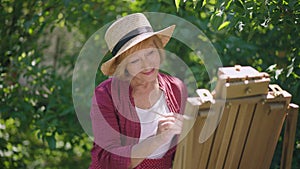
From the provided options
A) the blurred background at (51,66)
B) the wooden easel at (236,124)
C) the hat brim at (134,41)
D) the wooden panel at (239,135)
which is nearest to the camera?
the wooden easel at (236,124)

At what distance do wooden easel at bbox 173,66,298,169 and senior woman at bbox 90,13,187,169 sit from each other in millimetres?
180

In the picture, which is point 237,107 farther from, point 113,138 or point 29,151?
point 29,151

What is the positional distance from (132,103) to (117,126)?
0.11m

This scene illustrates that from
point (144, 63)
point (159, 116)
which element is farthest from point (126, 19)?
point (159, 116)

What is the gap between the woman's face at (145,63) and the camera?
2.18 m

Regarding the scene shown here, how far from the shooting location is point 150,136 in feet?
7.36

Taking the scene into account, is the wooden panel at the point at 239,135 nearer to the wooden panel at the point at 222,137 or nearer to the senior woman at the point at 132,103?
the wooden panel at the point at 222,137

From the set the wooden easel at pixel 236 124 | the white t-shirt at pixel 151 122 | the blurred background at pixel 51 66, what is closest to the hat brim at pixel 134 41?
the white t-shirt at pixel 151 122

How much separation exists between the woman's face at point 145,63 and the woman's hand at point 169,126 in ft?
0.72

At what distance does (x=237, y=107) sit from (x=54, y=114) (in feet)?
5.93

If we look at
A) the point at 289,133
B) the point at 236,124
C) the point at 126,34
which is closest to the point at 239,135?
the point at 236,124

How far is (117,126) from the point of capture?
2.23 m

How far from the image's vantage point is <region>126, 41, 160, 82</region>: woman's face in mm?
2184

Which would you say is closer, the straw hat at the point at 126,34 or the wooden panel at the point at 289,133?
the wooden panel at the point at 289,133
